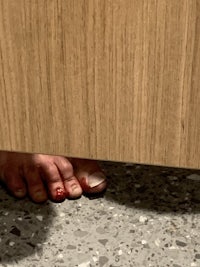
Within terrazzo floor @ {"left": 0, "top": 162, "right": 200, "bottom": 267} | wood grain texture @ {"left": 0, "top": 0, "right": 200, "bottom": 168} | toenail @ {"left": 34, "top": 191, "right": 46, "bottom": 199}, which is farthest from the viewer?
toenail @ {"left": 34, "top": 191, "right": 46, "bottom": 199}

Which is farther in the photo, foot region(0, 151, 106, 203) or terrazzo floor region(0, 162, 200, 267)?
foot region(0, 151, 106, 203)

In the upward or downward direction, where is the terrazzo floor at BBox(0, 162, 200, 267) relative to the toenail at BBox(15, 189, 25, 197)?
downward

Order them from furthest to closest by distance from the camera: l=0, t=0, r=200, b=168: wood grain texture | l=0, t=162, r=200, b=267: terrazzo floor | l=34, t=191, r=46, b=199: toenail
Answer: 1. l=34, t=191, r=46, b=199: toenail
2. l=0, t=162, r=200, b=267: terrazzo floor
3. l=0, t=0, r=200, b=168: wood grain texture

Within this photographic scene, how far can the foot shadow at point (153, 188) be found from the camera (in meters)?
0.89

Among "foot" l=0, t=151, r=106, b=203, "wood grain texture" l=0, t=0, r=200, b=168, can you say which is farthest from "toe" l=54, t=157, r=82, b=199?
"wood grain texture" l=0, t=0, r=200, b=168

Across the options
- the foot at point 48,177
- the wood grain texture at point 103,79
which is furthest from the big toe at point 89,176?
the wood grain texture at point 103,79

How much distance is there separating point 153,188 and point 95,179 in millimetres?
102

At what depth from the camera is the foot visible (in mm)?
896

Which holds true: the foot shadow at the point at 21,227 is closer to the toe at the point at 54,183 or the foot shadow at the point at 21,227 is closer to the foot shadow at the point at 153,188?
the toe at the point at 54,183

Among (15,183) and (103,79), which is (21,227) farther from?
(103,79)

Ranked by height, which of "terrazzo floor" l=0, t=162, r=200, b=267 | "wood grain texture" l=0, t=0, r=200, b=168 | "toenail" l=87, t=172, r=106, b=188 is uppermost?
"wood grain texture" l=0, t=0, r=200, b=168

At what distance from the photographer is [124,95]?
41cm

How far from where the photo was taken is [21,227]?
33.0 inches

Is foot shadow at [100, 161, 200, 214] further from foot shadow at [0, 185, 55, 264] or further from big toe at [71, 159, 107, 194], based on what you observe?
foot shadow at [0, 185, 55, 264]
